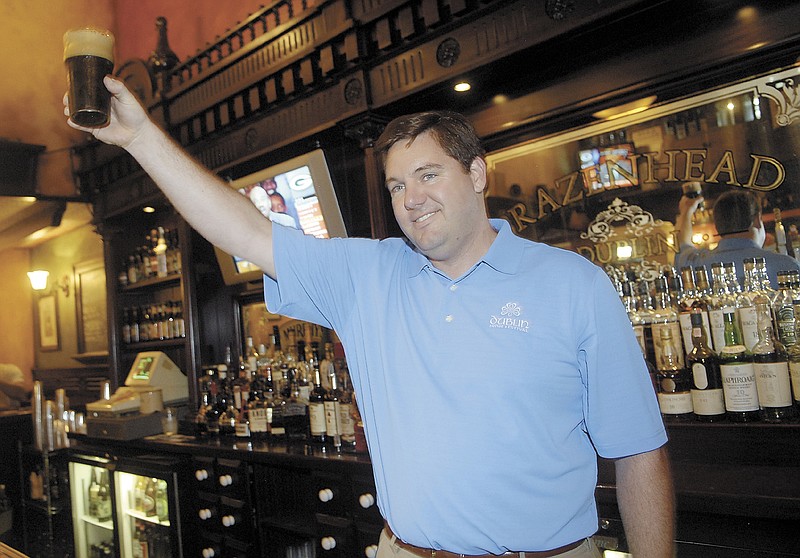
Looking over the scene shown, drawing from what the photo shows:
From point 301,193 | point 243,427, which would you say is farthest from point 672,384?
point 243,427

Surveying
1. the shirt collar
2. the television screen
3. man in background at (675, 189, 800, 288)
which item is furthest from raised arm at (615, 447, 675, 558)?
the television screen

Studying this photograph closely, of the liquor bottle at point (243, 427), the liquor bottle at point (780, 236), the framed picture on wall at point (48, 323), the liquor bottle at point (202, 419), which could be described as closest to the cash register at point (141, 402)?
the liquor bottle at point (202, 419)

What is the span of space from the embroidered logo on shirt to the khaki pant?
46cm

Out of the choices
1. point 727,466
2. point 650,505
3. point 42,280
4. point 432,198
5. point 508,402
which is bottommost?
point 727,466

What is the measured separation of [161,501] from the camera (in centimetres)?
334

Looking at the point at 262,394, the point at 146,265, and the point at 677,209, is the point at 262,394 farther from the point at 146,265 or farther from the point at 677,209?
the point at 677,209

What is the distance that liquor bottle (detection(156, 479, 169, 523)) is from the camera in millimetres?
3273

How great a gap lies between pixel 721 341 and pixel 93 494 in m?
3.83

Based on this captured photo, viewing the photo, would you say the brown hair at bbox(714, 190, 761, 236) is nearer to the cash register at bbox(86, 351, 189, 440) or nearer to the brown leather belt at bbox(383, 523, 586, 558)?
the brown leather belt at bbox(383, 523, 586, 558)

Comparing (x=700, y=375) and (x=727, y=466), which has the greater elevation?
(x=700, y=375)

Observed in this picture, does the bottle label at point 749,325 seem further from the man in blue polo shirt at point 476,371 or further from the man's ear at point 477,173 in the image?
the man's ear at point 477,173

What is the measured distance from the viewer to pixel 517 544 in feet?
3.96

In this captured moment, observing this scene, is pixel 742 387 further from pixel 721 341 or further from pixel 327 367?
pixel 327 367

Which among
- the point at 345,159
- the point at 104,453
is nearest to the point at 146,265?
the point at 104,453
